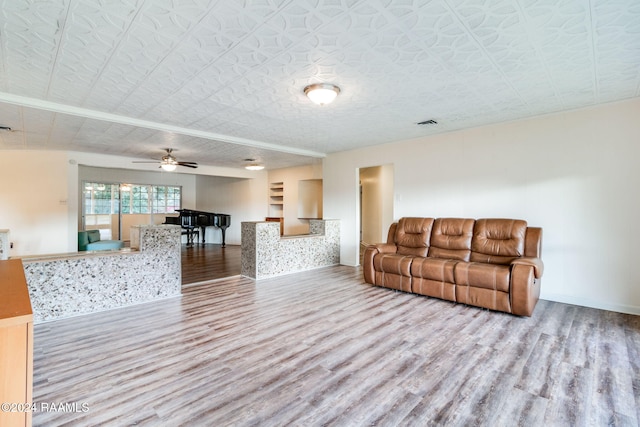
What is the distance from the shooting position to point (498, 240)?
395 centimetres

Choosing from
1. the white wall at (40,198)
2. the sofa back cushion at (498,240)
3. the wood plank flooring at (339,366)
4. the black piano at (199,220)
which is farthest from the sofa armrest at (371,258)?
the black piano at (199,220)

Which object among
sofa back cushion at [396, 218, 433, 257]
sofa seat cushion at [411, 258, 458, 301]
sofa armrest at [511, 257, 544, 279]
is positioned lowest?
sofa seat cushion at [411, 258, 458, 301]

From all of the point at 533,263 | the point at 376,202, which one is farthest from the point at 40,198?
the point at 533,263

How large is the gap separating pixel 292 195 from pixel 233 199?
2.39 metres

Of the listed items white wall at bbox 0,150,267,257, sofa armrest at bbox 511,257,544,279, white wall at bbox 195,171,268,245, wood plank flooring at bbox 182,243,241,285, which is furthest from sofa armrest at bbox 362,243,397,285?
white wall at bbox 0,150,267,257

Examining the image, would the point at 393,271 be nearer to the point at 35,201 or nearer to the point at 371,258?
the point at 371,258

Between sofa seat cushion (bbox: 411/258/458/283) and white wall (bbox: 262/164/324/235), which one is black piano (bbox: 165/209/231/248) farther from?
sofa seat cushion (bbox: 411/258/458/283)

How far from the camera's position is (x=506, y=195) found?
13.9 feet

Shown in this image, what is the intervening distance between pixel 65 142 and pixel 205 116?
316 cm

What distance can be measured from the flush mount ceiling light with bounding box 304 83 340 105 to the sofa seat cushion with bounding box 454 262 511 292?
2.52 m

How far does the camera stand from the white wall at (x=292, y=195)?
880cm

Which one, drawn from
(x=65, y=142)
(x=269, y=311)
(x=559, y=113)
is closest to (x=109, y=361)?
(x=269, y=311)

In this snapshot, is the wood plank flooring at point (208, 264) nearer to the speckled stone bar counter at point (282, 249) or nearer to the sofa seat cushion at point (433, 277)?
the speckled stone bar counter at point (282, 249)

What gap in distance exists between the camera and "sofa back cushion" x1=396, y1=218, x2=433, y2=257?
4.58m
